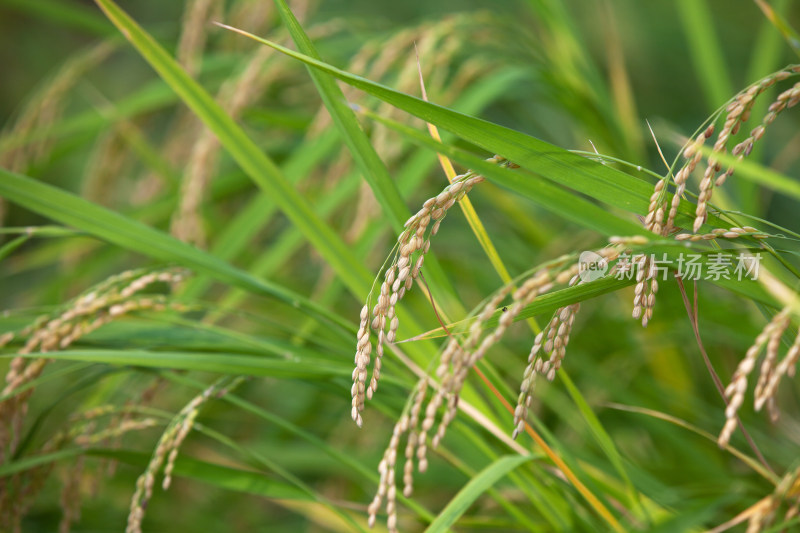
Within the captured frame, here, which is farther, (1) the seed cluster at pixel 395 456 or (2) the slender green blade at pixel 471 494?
(2) the slender green blade at pixel 471 494

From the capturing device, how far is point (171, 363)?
0.63 m

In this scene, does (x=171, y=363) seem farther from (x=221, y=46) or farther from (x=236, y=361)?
(x=221, y=46)

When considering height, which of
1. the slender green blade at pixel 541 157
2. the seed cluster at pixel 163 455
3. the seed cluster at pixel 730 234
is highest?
the slender green blade at pixel 541 157

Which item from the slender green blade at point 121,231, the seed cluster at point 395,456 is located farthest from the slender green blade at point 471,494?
the slender green blade at point 121,231

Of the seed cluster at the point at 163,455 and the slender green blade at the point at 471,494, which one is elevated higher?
the seed cluster at the point at 163,455

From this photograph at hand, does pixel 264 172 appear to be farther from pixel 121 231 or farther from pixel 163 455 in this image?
pixel 163 455

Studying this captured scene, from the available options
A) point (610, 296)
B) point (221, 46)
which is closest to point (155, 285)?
point (221, 46)

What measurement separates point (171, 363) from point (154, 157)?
2.75ft

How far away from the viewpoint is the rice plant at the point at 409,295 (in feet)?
1.54

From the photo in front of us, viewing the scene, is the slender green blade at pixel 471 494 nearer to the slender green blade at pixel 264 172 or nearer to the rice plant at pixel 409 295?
the rice plant at pixel 409 295

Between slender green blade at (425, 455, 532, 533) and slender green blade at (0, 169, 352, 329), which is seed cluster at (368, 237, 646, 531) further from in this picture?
slender green blade at (0, 169, 352, 329)

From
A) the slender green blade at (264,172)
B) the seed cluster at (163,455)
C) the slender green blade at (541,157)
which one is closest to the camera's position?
the slender green blade at (541,157)

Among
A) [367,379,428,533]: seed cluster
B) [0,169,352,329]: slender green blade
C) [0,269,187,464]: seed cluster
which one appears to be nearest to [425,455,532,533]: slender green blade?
[367,379,428,533]: seed cluster

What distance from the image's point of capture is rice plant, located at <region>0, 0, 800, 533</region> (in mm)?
471
